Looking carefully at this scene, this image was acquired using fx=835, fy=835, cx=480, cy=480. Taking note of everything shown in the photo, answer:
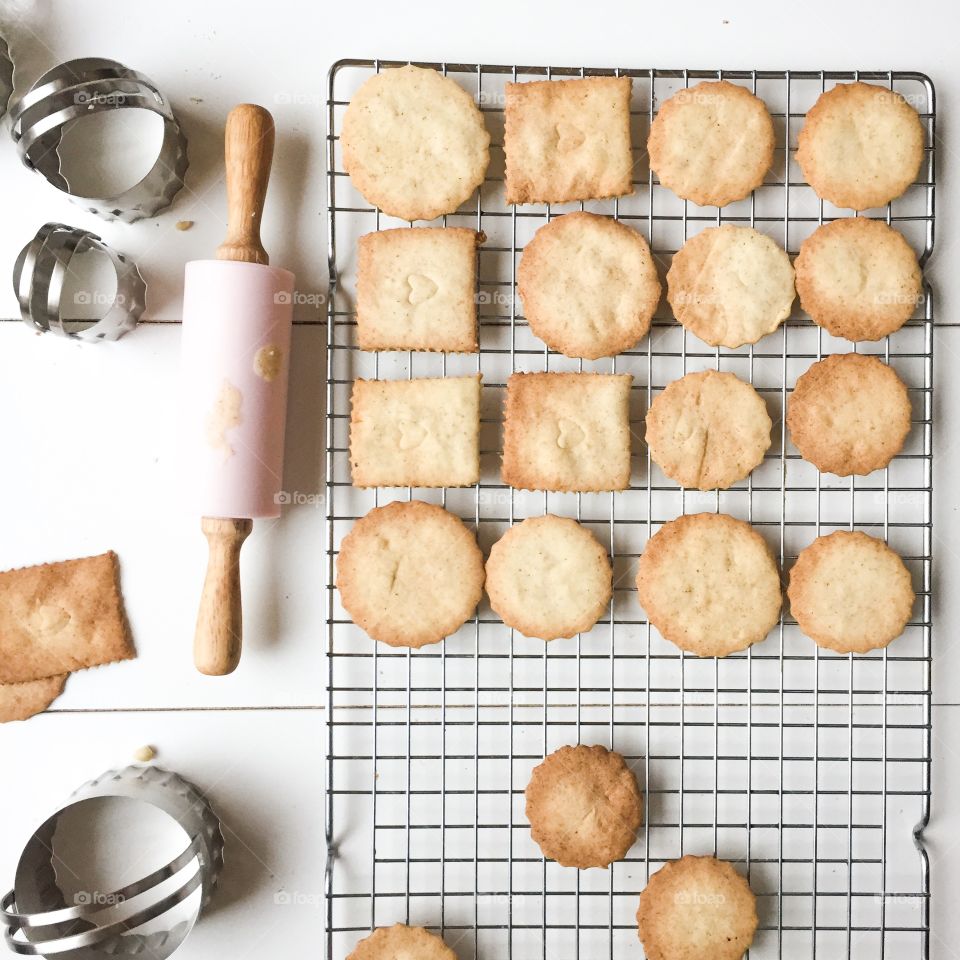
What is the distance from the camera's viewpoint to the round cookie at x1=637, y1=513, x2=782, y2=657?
141 cm

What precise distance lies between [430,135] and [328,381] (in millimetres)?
446

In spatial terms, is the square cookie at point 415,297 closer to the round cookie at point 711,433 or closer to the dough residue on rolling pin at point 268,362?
the dough residue on rolling pin at point 268,362

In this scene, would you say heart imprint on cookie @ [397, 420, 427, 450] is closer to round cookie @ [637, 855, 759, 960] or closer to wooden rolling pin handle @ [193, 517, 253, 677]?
wooden rolling pin handle @ [193, 517, 253, 677]

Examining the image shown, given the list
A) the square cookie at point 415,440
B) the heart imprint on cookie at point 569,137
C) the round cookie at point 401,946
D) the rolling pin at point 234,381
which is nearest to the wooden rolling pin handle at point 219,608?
the rolling pin at point 234,381

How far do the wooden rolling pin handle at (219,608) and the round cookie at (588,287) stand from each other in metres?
0.61

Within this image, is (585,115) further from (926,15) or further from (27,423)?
(27,423)

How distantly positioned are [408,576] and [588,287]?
0.57m

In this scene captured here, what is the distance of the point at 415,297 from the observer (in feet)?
4.57

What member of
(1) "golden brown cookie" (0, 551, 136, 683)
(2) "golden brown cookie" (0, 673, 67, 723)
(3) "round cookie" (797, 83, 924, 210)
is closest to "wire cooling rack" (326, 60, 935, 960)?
(3) "round cookie" (797, 83, 924, 210)

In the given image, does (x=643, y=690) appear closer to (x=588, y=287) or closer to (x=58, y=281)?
(x=588, y=287)

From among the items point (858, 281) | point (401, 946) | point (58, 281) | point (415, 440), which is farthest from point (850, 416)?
point (58, 281)

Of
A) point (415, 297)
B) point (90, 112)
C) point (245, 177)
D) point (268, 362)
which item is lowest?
point (268, 362)

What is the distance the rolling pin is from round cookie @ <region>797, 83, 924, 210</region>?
92cm

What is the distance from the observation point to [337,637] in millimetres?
1454
